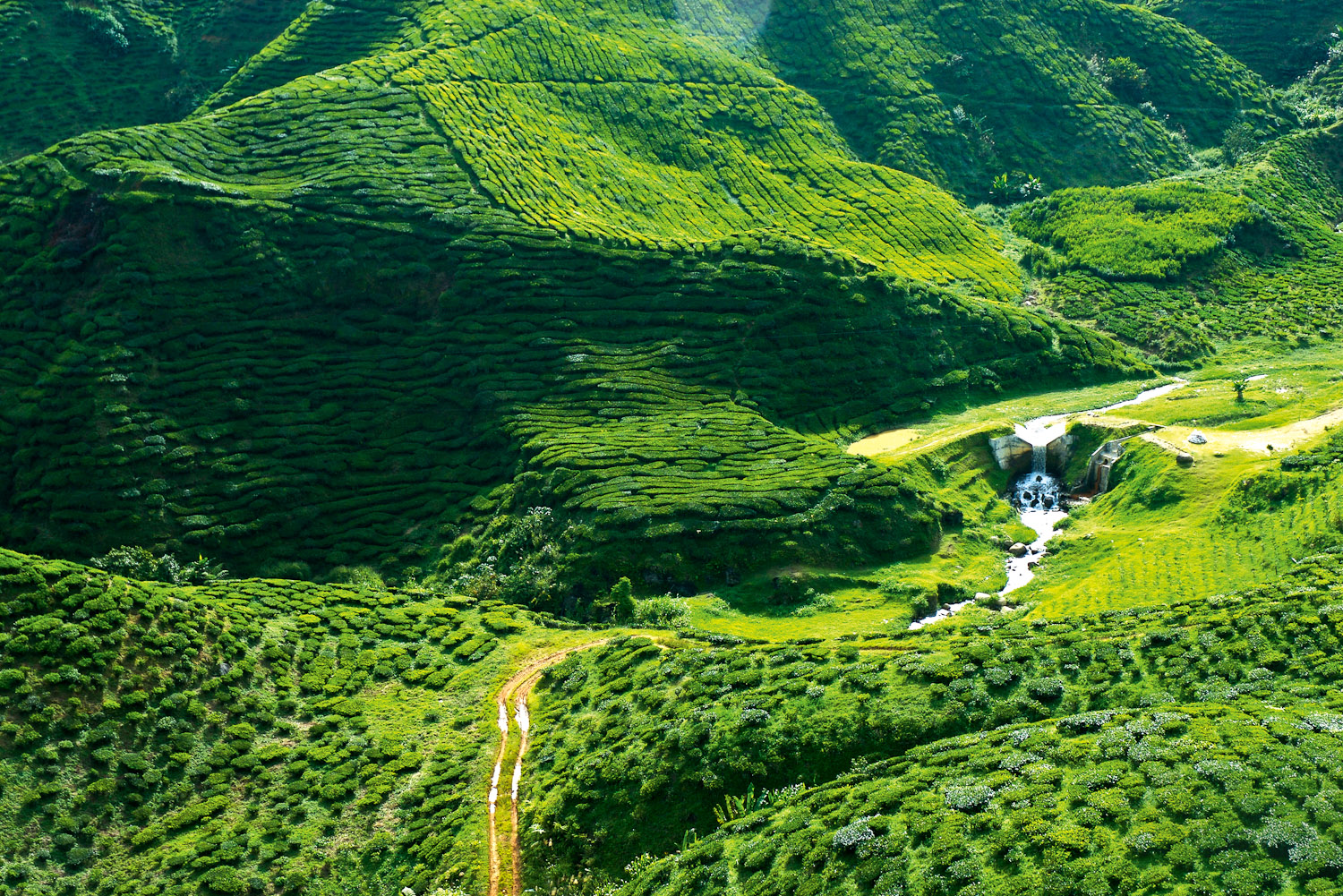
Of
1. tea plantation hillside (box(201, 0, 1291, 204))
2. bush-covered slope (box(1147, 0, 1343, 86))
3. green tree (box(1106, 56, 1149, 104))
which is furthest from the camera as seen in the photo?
bush-covered slope (box(1147, 0, 1343, 86))

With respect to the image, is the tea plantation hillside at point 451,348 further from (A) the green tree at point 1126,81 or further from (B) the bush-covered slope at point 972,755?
(A) the green tree at point 1126,81

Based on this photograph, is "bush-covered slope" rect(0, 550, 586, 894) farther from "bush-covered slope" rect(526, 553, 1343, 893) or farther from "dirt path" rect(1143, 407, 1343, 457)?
"dirt path" rect(1143, 407, 1343, 457)

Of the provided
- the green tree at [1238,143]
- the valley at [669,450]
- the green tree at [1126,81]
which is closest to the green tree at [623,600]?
the valley at [669,450]

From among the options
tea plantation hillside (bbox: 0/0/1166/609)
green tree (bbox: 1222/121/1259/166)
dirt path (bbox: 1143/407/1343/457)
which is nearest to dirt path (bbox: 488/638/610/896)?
tea plantation hillside (bbox: 0/0/1166/609)

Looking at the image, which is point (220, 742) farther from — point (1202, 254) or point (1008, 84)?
point (1008, 84)

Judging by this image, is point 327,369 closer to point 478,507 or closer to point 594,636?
point 478,507

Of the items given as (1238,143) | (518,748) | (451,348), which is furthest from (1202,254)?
(518,748)
